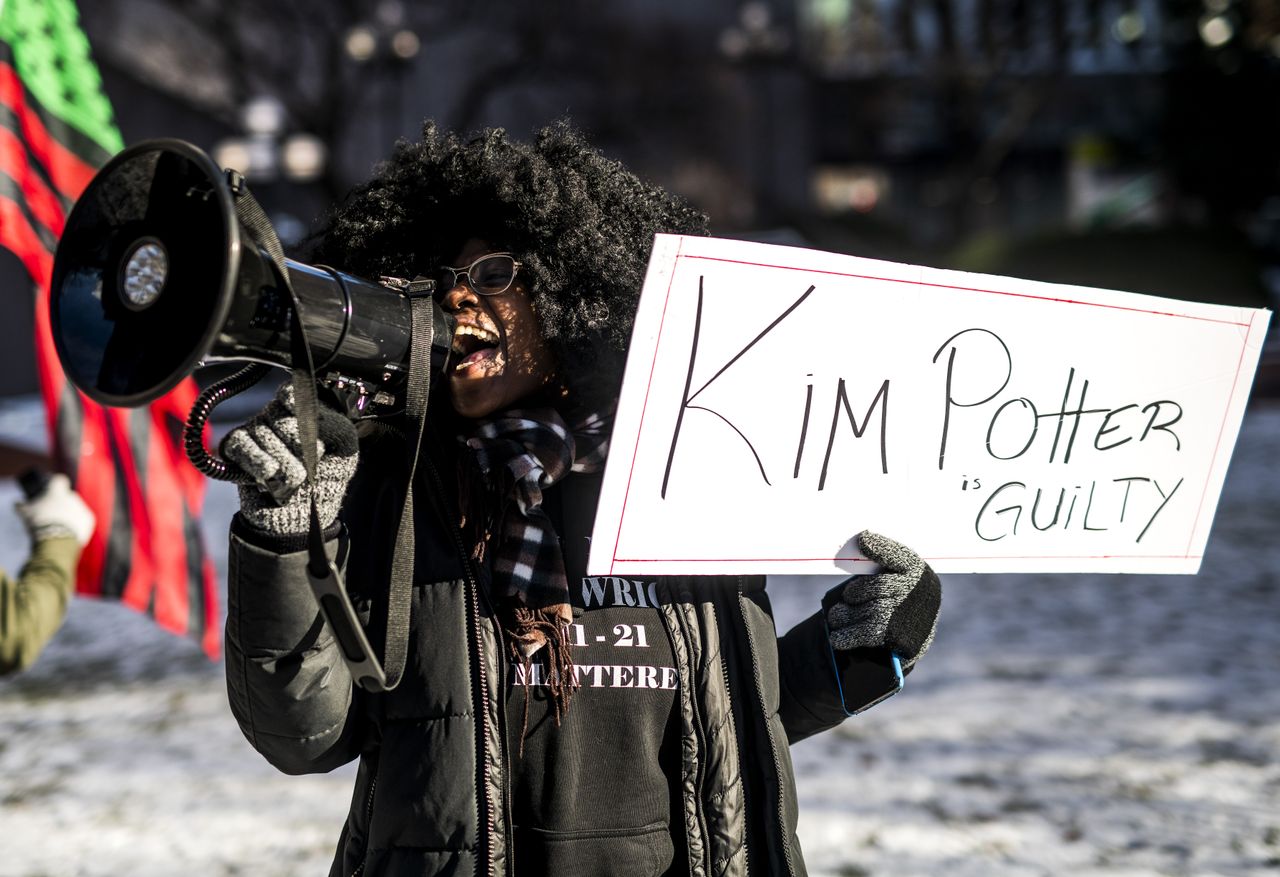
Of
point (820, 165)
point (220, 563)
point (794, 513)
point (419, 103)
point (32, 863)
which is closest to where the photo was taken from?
point (794, 513)

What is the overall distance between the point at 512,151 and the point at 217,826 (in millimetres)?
2628

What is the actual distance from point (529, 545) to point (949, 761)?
2858 mm

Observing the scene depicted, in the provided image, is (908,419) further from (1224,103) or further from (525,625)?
(1224,103)

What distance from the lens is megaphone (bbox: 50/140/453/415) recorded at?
1114mm

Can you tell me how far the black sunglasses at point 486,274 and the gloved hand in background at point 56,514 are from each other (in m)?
1.57

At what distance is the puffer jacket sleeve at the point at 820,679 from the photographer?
169cm

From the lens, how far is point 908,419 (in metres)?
1.71

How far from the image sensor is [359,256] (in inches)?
68.9

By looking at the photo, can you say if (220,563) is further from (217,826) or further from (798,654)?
(798,654)

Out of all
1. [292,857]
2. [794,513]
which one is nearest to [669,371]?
[794,513]

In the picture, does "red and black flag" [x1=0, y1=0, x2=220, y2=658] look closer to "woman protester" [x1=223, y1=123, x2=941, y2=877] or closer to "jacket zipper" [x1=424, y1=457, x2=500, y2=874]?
"woman protester" [x1=223, y1=123, x2=941, y2=877]

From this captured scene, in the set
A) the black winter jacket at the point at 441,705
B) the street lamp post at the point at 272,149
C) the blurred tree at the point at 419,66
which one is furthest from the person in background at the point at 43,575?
the street lamp post at the point at 272,149

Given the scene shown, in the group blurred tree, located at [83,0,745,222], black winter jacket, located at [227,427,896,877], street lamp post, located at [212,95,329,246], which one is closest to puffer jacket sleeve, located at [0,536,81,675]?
black winter jacket, located at [227,427,896,877]

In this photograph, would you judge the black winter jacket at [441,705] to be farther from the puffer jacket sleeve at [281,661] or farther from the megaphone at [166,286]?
the megaphone at [166,286]
